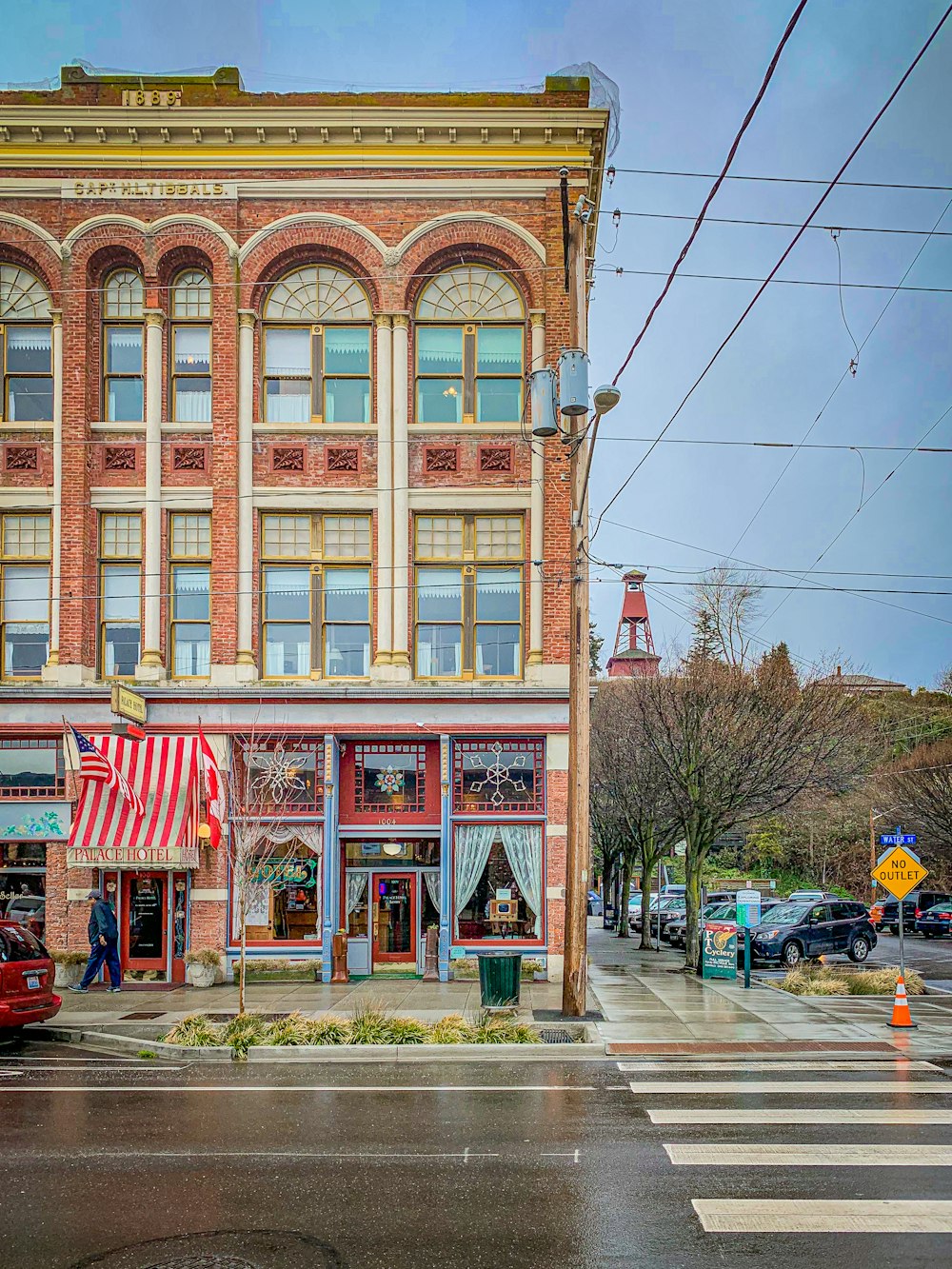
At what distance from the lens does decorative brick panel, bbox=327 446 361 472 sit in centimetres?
2245

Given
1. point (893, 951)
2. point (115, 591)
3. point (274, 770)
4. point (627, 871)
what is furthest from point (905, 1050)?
point (627, 871)

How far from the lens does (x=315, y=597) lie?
2242cm

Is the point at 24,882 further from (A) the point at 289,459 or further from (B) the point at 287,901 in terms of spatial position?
(A) the point at 289,459

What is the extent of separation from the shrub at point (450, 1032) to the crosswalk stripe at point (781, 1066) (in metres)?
2.25

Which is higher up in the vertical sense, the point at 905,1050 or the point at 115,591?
the point at 115,591

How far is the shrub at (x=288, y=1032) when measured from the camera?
50.5ft

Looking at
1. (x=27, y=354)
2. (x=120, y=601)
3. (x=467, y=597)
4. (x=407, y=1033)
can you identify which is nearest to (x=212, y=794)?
(x=120, y=601)

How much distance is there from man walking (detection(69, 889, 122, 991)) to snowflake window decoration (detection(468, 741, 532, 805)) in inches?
266

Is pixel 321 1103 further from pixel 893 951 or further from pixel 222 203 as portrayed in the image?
pixel 893 951

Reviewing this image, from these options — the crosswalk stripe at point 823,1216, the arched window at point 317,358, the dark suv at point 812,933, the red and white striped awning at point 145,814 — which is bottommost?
the dark suv at point 812,933

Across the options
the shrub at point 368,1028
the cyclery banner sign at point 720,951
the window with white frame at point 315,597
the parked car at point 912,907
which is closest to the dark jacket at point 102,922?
the window with white frame at point 315,597

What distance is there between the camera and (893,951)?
110ft

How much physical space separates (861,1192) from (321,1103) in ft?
18.6

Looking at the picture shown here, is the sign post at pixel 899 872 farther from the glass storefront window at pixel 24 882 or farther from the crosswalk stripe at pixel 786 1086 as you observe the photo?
the glass storefront window at pixel 24 882
